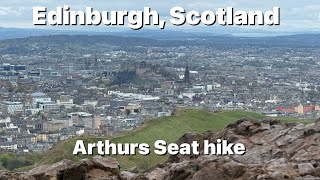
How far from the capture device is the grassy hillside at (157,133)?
49.4m

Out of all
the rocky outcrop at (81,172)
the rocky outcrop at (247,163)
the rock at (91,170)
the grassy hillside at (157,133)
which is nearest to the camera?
the rocky outcrop at (247,163)

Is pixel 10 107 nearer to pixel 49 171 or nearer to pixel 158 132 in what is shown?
pixel 158 132

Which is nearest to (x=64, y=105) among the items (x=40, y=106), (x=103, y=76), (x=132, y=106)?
(x=40, y=106)

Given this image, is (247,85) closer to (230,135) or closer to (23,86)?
(23,86)

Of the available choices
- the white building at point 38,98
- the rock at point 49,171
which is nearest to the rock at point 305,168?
the rock at point 49,171

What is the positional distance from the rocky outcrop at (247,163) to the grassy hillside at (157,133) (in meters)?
18.9

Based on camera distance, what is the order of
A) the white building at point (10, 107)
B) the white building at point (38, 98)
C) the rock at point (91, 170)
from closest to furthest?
the rock at point (91, 170)
the white building at point (10, 107)
the white building at point (38, 98)

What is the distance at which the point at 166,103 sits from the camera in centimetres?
13925

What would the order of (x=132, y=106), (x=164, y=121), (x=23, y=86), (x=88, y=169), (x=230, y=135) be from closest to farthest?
(x=88, y=169) → (x=230, y=135) → (x=164, y=121) → (x=132, y=106) → (x=23, y=86)

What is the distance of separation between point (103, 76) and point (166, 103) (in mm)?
58604

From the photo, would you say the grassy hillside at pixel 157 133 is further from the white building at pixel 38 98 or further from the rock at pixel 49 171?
the white building at pixel 38 98

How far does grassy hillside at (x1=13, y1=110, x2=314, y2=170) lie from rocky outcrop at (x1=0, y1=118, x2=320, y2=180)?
1889 cm

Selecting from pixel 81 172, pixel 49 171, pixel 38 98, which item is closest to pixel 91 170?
pixel 81 172

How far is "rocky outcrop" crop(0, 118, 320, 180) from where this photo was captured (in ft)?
64.2
